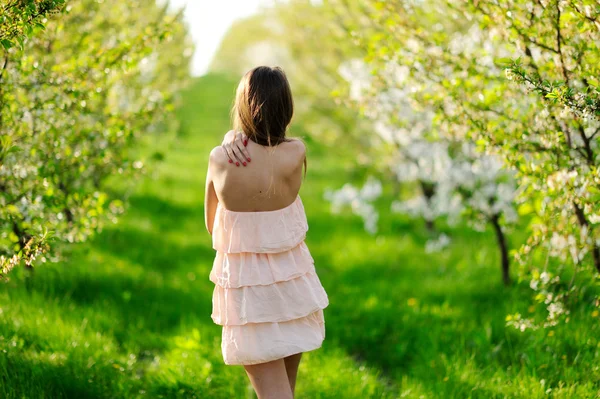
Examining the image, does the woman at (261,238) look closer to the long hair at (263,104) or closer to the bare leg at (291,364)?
the long hair at (263,104)

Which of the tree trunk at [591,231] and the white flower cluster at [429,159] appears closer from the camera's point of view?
the tree trunk at [591,231]

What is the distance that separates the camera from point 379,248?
7574mm

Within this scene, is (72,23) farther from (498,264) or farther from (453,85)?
(498,264)

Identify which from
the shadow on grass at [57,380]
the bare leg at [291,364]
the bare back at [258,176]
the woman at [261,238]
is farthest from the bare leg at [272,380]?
the shadow on grass at [57,380]

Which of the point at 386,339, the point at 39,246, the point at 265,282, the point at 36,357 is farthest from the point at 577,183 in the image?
the point at 36,357

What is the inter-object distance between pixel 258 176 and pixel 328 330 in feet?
8.64

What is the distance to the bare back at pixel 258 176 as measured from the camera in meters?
2.98

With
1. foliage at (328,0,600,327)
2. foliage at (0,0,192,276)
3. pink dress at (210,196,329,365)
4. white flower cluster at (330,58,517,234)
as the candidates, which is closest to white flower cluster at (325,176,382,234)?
white flower cluster at (330,58,517,234)

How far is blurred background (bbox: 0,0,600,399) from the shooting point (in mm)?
3602

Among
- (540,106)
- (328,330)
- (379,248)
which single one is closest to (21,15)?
(540,106)

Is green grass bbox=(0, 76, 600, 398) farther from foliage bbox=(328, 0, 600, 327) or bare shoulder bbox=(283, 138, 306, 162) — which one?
bare shoulder bbox=(283, 138, 306, 162)

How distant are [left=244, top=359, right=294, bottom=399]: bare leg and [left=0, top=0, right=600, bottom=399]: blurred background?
0.98 m

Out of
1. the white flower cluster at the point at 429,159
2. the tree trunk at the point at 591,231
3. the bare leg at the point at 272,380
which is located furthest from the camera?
the white flower cluster at the point at 429,159

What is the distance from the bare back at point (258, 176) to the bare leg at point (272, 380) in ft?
2.64
